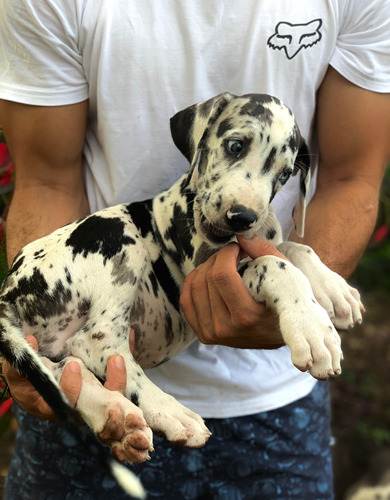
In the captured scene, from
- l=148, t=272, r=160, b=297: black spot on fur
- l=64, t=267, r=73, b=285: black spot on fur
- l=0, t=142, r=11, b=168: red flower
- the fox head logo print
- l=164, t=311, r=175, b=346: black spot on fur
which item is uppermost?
the fox head logo print

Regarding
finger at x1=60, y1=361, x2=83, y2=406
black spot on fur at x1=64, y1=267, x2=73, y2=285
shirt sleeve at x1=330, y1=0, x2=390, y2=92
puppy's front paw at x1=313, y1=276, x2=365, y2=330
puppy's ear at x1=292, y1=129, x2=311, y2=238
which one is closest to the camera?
finger at x1=60, y1=361, x2=83, y2=406

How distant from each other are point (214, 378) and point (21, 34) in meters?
1.71

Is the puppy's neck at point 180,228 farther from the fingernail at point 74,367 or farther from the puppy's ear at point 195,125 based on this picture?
the fingernail at point 74,367

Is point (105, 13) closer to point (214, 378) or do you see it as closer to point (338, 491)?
point (214, 378)

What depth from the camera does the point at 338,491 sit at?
18.4ft

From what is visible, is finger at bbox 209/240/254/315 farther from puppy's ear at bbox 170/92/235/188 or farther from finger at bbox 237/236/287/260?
puppy's ear at bbox 170/92/235/188

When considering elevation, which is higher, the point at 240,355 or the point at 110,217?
the point at 110,217

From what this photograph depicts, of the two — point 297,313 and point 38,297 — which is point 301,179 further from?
point 38,297

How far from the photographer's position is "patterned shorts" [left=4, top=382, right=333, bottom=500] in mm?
3188

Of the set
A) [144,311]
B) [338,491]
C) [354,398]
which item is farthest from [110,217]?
[354,398]

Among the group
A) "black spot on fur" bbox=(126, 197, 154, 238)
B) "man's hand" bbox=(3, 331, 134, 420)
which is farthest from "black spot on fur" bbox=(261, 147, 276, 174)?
"man's hand" bbox=(3, 331, 134, 420)

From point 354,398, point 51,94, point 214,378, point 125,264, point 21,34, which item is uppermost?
point 21,34

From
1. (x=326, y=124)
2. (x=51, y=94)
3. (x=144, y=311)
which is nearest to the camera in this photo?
(x=144, y=311)

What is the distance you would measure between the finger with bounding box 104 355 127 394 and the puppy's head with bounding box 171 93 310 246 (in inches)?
21.2
